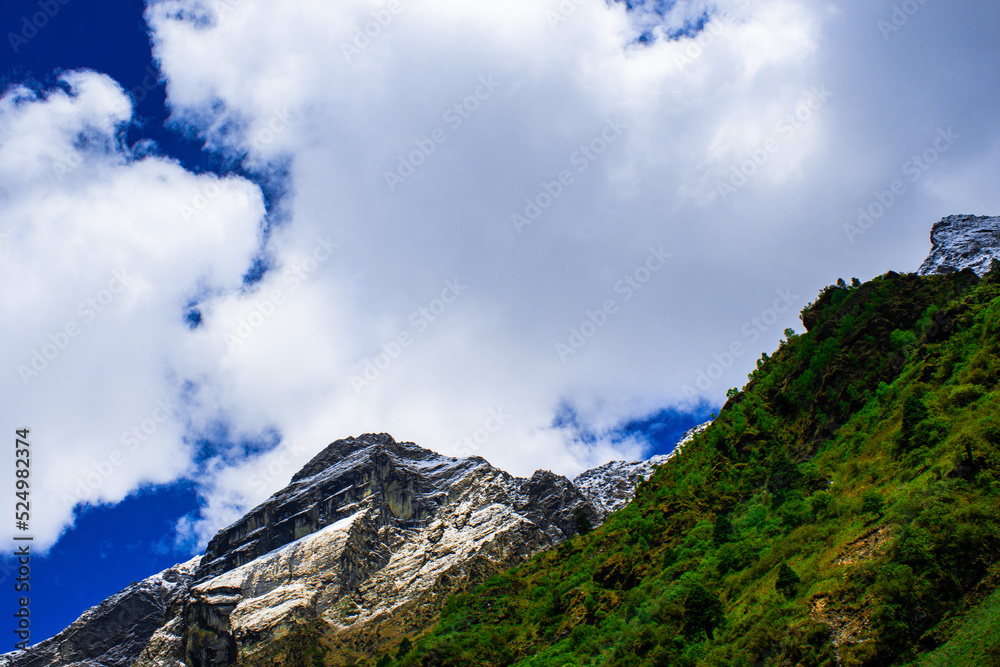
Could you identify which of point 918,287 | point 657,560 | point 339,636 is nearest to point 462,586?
point 339,636

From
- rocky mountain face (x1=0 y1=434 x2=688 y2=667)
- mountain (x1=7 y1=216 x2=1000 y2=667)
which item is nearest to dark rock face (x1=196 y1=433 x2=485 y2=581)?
rocky mountain face (x1=0 y1=434 x2=688 y2=667)

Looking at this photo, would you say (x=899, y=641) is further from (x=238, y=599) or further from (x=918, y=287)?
(x=238, y=599)

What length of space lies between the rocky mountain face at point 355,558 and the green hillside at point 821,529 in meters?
49.5

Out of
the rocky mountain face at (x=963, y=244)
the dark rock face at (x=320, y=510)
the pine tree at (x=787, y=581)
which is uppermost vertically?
the dark rock face at (x=320, y=510)

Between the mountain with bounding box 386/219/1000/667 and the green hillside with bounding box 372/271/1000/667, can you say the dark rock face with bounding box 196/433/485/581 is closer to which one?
the mountain with bounding box 386/219/1000/667

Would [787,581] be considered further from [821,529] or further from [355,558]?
[355,558]

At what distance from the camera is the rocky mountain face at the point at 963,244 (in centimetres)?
11444

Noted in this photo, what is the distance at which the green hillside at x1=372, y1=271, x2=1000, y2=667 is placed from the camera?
27.5 metres

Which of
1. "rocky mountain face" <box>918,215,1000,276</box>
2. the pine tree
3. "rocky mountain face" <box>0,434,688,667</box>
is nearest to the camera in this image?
the pine tree

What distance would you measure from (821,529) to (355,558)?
147 m

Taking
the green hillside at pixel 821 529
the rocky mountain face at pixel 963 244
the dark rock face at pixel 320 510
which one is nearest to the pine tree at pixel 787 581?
the green hillside at pixel 821 529

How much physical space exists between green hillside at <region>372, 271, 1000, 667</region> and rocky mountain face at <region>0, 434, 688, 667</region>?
49.5m

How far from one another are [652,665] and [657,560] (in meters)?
21.9

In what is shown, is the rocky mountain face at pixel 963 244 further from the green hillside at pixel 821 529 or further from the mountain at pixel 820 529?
the mountain at pixel 820 529
